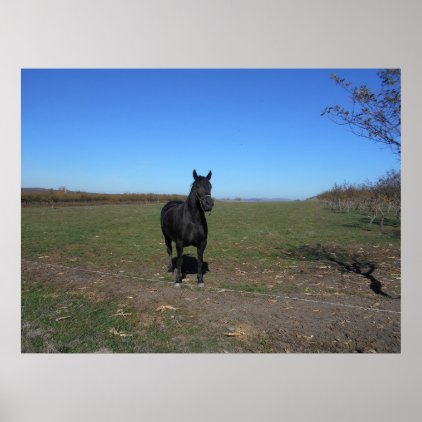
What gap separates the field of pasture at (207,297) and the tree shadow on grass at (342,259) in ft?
0.05

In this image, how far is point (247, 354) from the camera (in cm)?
298

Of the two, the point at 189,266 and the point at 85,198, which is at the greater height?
the point at 85,198

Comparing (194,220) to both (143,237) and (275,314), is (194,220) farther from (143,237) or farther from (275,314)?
(143,237)

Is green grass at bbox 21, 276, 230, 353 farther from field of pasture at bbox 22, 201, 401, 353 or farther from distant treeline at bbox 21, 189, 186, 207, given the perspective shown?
distant treeline at bbox 21, 189, 186, 207

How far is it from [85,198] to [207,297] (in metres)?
2.13

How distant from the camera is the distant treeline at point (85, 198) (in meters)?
3.72

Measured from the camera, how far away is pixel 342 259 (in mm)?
4844

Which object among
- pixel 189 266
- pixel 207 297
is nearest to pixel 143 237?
pixel 189 266

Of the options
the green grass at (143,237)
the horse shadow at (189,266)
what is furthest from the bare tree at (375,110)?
the horse shadow at (189,266)

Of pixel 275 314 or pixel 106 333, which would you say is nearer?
pixel 106 333

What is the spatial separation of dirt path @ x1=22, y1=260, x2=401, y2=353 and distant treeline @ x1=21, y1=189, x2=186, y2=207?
962 mm

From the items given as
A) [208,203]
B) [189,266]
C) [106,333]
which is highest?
[208,203]
